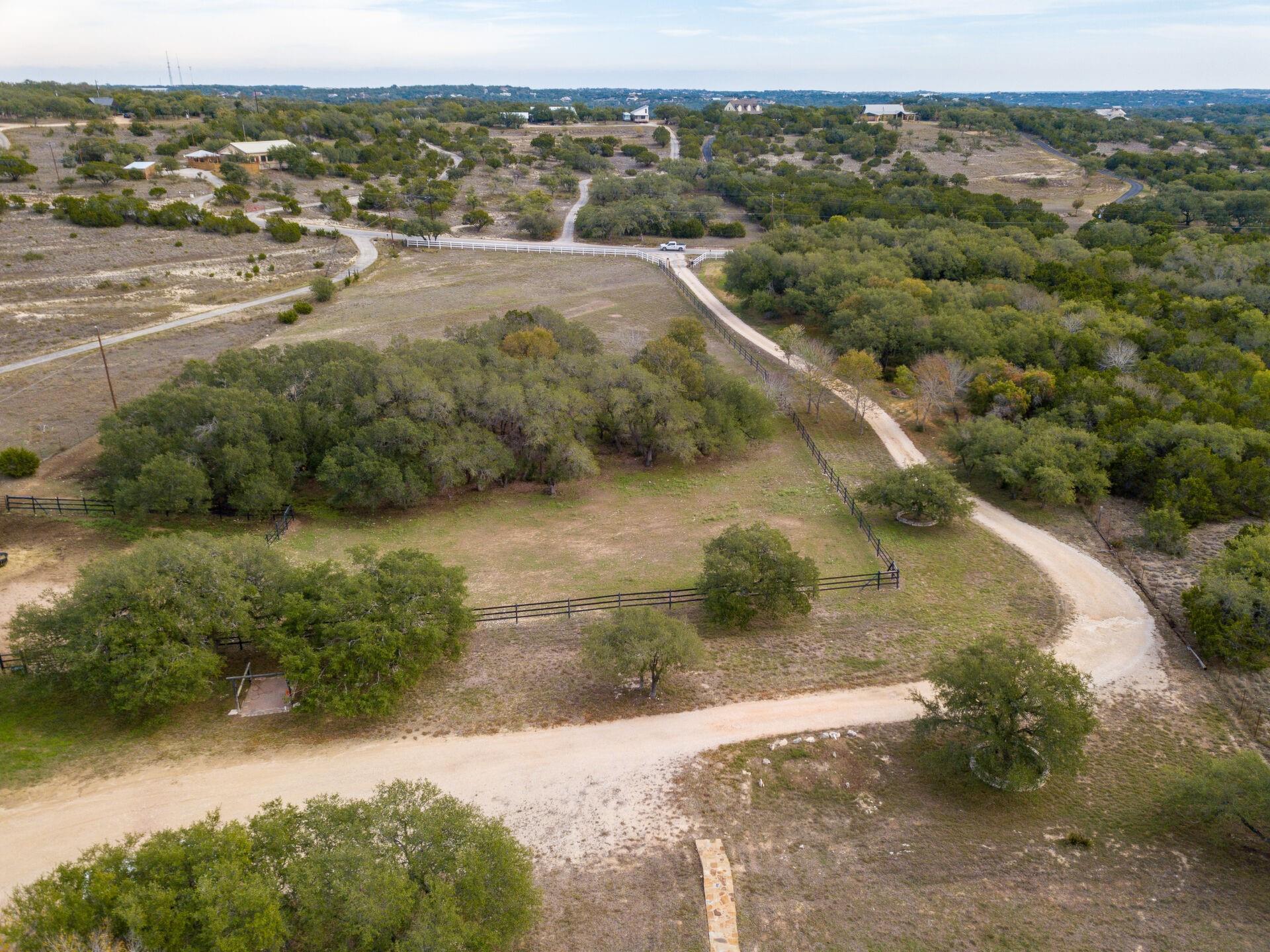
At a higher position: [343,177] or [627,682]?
[343,177]

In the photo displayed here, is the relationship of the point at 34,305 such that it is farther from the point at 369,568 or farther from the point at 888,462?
the point at 888,462

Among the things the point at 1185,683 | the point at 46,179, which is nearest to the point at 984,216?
the point at 1185,683

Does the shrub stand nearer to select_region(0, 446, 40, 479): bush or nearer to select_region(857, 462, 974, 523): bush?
select_region(0, 446, 40, 479): bush

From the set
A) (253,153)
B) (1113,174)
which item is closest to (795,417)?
(253,153)

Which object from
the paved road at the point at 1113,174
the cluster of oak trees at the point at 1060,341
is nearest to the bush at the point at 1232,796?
the cluster of oak trees at the point at 1060,341

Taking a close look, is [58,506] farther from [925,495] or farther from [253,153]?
[253,153]

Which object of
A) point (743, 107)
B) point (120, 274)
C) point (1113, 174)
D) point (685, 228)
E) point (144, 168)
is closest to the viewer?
point (120, 274)
